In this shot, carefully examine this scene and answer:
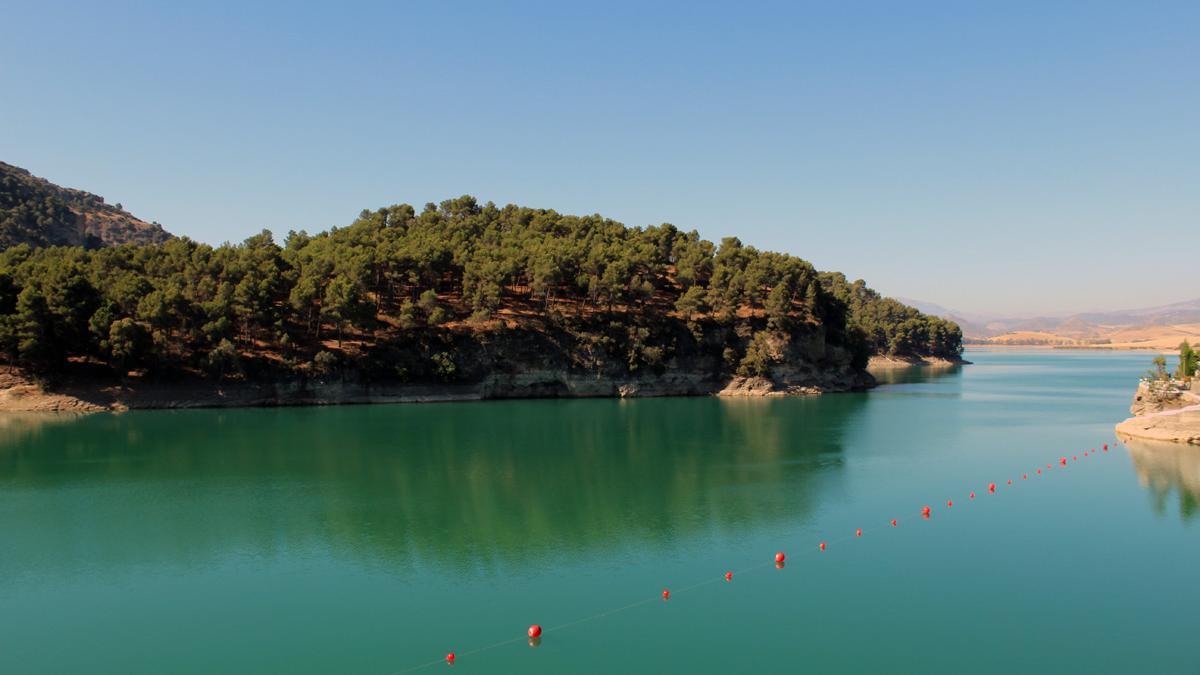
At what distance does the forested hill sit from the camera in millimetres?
70812

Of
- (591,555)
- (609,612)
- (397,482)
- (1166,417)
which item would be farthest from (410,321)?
(1166,417)

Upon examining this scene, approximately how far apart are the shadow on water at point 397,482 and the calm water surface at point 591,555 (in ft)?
0.80

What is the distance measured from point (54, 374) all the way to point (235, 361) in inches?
591

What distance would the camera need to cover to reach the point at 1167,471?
139ft

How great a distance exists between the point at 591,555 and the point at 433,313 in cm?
5923

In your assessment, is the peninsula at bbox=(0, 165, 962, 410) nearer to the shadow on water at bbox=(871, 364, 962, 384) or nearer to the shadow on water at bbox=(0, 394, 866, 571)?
the shadow on water at bbox=(0, 394, 866, 571)

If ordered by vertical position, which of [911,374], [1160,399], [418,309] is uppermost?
[418,309]

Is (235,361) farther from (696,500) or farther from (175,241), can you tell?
(696,500)

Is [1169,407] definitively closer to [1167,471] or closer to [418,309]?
[1167,471]

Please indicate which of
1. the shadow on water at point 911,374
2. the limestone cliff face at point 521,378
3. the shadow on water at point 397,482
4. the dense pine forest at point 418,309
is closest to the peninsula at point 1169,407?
the shadow on water at point 397,482

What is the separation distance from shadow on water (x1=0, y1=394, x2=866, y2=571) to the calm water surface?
24 cm

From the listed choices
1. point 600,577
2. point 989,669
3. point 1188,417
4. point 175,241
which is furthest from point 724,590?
point 175,241

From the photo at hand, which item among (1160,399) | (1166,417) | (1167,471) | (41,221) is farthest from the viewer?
(41,221)

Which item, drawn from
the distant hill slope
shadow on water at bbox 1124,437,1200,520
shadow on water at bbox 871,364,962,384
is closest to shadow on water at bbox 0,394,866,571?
shadow on water at bbox 1124,437,1200,520
